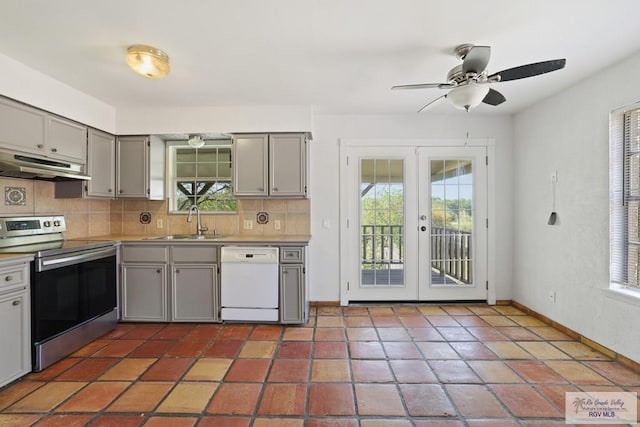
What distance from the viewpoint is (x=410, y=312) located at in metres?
3.57

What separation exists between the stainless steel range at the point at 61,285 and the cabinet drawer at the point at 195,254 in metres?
0.62

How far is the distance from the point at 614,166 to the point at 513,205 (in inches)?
53.8

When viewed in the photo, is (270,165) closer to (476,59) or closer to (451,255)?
(476,59)

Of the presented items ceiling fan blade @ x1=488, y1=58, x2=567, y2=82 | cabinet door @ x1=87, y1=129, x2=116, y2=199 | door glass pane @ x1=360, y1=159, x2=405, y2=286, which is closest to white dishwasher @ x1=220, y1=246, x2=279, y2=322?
door glass pane @ x1=360, y1=159, x2=405, y2=286

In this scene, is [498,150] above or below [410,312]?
above

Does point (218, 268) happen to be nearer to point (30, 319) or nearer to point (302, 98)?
point (30, 319)

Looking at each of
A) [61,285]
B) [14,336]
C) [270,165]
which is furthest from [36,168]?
[270,165]

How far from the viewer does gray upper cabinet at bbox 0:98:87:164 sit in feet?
7.74

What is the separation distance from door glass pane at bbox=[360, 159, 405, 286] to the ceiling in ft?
3.82

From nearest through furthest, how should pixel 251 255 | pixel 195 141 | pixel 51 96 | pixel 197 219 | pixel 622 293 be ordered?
pixel 622 293, pixel 51 96, pixel 251 255, pixel 195 141, pixel 197 219

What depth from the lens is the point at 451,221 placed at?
388 centimetres

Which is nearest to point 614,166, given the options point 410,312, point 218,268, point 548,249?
point 548,249

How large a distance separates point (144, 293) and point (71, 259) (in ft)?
2.76

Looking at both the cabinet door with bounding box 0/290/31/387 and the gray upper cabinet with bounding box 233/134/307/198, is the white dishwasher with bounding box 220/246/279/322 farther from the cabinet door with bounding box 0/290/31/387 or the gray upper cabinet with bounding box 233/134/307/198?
the cabinet door with bounding box 0/290/31/387
